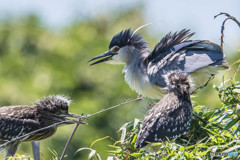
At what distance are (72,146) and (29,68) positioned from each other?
653 centimetres

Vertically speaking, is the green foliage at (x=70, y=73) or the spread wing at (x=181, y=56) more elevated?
the green foliage at (x=70, y=73)

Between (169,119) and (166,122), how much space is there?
5 centimetres

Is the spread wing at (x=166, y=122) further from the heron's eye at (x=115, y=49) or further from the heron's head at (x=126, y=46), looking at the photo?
the heron's eye at (x=115, y=49)

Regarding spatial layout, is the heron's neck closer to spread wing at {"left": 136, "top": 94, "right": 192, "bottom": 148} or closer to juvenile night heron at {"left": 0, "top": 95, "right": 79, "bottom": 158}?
juvenile night heron at {"left": 0, "top": 95, "right": 79, "bottom": 158}

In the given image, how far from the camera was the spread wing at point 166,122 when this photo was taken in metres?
4.45

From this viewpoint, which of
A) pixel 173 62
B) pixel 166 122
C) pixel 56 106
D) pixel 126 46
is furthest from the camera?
pixel 126 46

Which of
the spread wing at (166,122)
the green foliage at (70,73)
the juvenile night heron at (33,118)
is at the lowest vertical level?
the spread wing at (166,122)

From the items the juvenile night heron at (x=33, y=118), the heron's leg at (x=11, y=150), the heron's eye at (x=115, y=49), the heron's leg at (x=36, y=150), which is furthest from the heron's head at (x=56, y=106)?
the heron's eye at (x=115, y=49)

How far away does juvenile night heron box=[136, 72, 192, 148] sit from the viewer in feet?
14.6

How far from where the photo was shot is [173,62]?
6.30 metres

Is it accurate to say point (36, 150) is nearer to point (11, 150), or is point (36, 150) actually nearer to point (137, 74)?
point (11, 150)

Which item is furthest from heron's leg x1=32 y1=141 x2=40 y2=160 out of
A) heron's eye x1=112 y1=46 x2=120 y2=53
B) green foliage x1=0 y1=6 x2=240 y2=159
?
green foliage x1=0 y1=6 x2=240 y2=159

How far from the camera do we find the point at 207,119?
15.3ft

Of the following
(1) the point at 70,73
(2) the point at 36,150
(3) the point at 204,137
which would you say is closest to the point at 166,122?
(3) the point at 204,137
